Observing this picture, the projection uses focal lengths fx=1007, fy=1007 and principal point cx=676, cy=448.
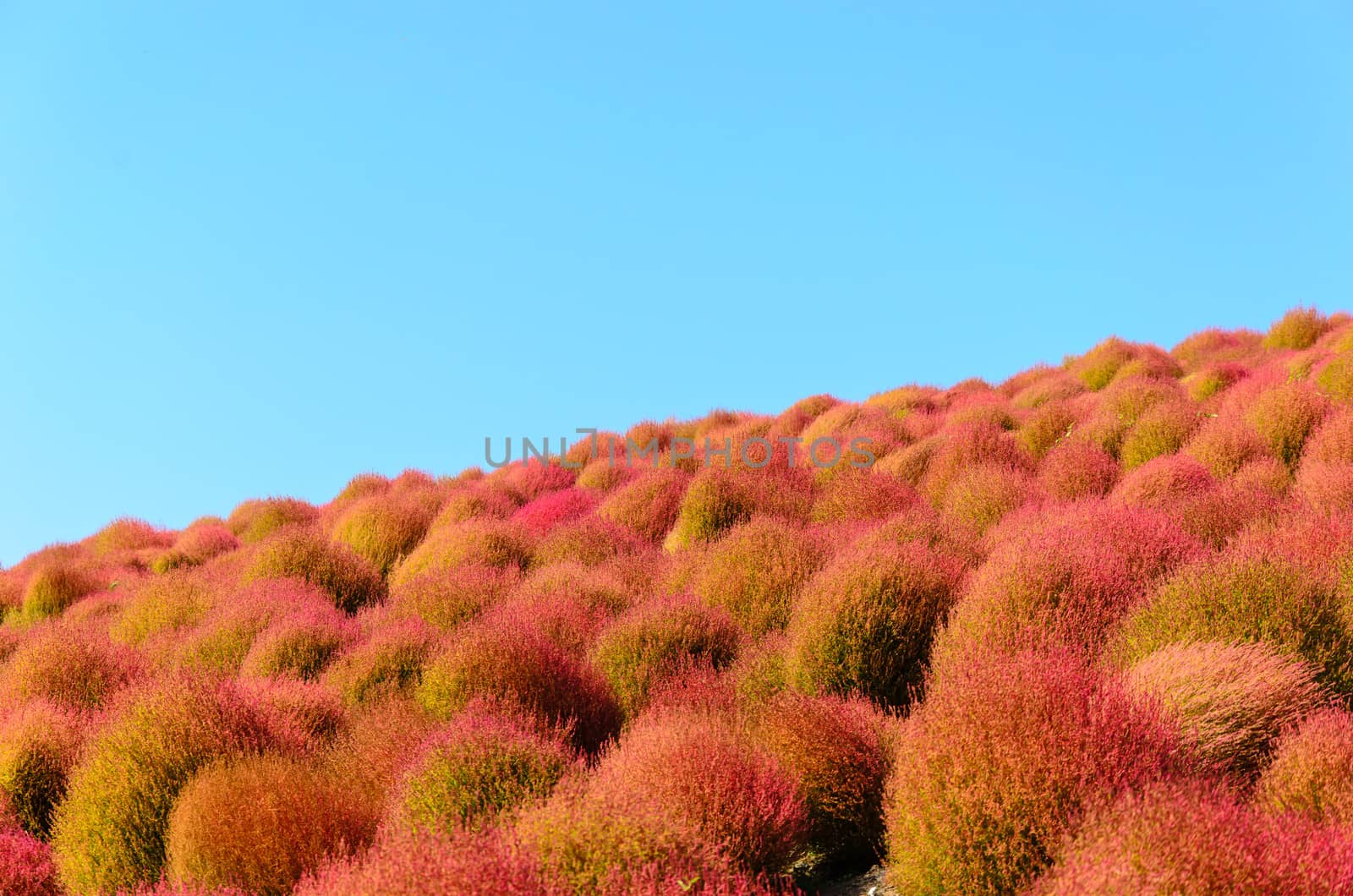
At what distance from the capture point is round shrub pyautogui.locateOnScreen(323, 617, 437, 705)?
5758 millimetres

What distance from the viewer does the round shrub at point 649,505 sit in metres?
9.16

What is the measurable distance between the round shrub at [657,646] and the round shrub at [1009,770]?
194 centimetres

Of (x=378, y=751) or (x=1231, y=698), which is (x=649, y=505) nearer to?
(x=378, y=751)

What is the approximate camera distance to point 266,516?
42.0 ft

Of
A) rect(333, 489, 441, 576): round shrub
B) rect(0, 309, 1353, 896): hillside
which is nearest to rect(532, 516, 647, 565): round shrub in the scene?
rect(0, 309, 1353, 896): hillside

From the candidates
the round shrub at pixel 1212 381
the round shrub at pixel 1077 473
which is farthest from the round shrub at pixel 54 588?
the round shrub at pixel 1212 381

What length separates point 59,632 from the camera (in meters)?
6.91

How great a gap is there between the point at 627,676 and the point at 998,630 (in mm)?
1942

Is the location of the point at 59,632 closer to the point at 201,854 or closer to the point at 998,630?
the point at 201,854

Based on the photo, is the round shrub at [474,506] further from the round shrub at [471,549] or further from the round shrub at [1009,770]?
the round shrub at [1009,770]

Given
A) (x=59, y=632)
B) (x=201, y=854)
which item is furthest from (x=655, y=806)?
(x=59, y=632)

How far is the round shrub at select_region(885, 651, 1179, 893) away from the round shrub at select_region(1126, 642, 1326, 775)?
1.13 ft

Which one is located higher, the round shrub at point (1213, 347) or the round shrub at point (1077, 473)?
the round shrub at point (1213, 347)

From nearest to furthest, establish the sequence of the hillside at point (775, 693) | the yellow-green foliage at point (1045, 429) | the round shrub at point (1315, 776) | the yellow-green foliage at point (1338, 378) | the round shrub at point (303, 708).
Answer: the hillside at point (775, 693)
the round shrub at point (1315, 776)
the round shrub at point (303, 708)
the yellow-green foliage at point (1338, 378)
the yellow-green foliage at point (1045, 429)
